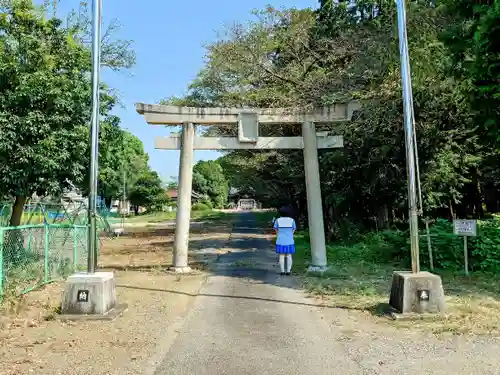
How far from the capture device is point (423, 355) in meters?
5.68

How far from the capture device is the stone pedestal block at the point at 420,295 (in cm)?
751

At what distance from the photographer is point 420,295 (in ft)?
24.8

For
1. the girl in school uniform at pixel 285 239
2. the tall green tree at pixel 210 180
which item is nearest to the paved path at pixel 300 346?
the girl in school uniform at pixel 285 239

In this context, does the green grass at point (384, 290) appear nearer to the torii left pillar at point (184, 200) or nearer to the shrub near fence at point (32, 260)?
the torii left pillar at point (184, 200)

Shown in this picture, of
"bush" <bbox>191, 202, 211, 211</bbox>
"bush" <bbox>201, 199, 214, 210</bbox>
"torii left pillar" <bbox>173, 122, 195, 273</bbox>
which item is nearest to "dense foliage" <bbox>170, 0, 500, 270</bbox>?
"torii left pillar" <bbox>173, 122, 195, 273</bbox>

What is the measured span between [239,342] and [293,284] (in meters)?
4.70

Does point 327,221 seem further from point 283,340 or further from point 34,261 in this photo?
point 283,340

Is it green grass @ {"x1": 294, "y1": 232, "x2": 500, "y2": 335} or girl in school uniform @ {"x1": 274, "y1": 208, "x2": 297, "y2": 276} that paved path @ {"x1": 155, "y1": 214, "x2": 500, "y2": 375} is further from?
girl in school uniform @ {"x1": 274, "y1": 208, "x2": 297, "y2": 276}

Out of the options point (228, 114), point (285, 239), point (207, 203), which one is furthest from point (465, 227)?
point (207, 203)

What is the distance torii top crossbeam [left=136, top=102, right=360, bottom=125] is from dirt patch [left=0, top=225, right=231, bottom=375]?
4.04 m

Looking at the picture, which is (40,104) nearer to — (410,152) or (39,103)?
(39,103)

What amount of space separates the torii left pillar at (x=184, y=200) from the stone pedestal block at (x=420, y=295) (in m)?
6.41

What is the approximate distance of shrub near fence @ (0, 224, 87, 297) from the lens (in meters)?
9.37

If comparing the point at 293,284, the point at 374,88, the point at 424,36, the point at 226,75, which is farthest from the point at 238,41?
the point at 293,284
